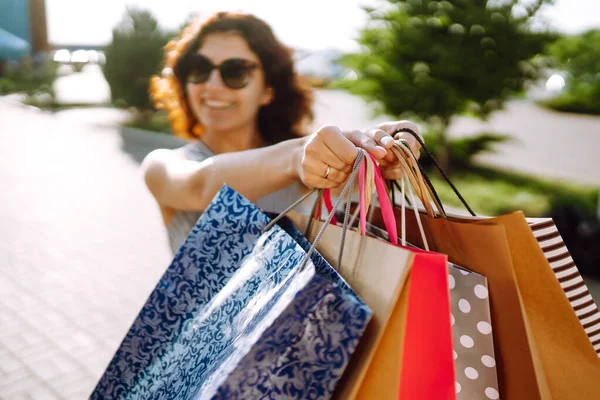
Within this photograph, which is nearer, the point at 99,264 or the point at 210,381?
the point at 210,381

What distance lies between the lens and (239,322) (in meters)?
1.15

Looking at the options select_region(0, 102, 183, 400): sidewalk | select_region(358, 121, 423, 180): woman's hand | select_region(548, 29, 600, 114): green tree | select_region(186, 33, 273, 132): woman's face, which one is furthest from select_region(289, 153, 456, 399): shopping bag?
select_region(548, 29, 600, 114): green tree

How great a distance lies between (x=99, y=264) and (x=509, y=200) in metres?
5.44

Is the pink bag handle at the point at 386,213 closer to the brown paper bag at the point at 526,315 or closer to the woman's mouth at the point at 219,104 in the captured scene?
the brown paper bag at the point at 526,315

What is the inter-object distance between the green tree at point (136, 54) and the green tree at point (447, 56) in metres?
7.72

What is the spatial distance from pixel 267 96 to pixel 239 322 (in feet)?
4.69

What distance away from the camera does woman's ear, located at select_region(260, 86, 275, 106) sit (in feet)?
7.82

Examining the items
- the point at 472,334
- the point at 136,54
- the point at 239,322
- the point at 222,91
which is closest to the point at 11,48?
the point at 136,54

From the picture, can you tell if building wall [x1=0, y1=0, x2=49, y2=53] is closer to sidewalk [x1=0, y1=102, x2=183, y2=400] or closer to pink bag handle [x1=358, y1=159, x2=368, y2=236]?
sidewalk [x1=0, y1=102, x2=183, y2=400]

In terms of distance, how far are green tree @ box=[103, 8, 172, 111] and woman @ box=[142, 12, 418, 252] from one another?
1356 cm

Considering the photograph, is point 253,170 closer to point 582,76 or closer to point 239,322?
point 239,322

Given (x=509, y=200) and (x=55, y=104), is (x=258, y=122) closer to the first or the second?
(x=509, y=200)

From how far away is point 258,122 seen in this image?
247 centimetres

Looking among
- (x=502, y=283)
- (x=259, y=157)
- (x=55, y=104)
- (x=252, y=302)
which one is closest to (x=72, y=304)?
(x=259, y=157)
